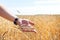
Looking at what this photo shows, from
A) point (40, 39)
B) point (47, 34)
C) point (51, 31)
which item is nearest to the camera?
point (40, 39)

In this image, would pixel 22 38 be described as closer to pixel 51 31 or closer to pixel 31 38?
pixel 31 38

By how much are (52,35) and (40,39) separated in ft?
2.20

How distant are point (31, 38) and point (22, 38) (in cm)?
49

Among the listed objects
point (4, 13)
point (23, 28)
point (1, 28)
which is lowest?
point (1, 28)

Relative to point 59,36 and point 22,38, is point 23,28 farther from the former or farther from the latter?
point 59,36

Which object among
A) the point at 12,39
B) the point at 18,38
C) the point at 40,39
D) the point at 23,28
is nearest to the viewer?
the point at 23,28

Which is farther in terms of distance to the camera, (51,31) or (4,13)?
(51,31)

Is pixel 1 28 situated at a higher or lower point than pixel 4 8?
lower

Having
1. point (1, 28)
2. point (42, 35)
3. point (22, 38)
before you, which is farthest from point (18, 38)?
point (42, 35)

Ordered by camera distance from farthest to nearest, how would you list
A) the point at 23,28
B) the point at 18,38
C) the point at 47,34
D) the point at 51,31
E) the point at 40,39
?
1. the point at 51,31
2. the point at 47,34
3. the point at 40,39
4. the point at 18,38
5. the point at 23,28

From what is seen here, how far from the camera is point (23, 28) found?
217cm

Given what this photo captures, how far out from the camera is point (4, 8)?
2.30 m

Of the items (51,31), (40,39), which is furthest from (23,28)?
(51,31)

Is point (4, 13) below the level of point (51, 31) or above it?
above
